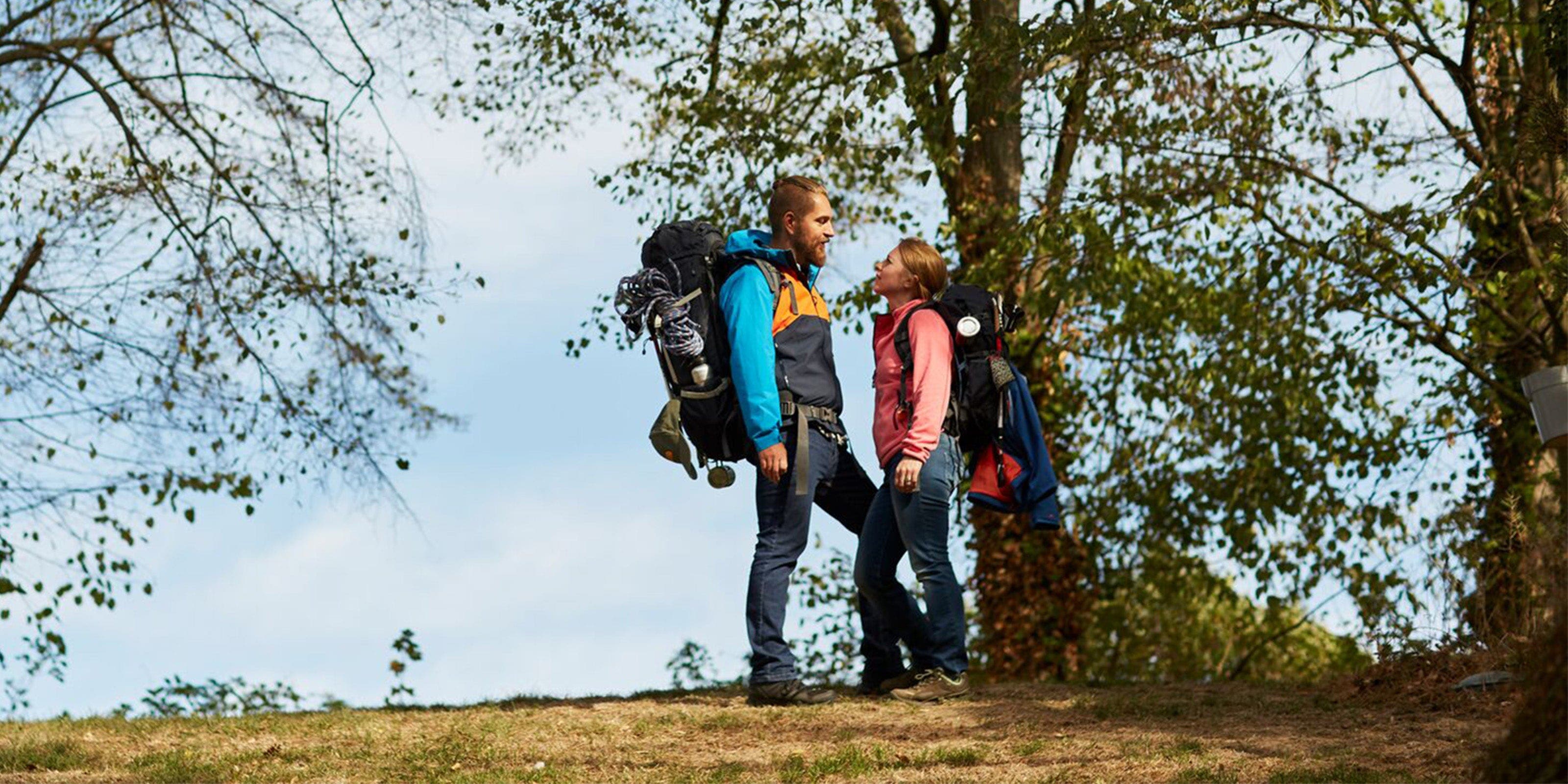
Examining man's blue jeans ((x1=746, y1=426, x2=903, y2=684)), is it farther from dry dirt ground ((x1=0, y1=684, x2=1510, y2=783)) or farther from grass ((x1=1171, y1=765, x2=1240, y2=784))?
grass ((x1=1171, y1=765, x2=1240, y2=784))

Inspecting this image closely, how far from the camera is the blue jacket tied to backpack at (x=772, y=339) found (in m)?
8.46

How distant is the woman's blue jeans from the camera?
28.4 feet

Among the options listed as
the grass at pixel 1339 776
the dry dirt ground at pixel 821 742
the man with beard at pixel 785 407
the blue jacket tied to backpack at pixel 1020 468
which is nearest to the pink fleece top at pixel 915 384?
the man with beard at pixel 785 407

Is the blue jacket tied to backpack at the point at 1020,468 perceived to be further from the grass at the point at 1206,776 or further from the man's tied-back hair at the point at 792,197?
the grass at the point at 1206,776

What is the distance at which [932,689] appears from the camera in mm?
9203

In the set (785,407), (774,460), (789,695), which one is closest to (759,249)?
(785,407)

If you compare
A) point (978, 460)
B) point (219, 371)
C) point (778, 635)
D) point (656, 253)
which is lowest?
point (778, 635)

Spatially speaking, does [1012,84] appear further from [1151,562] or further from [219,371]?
[219,371]

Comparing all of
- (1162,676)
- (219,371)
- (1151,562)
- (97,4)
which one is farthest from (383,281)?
(1162,676)

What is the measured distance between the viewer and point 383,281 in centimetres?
1479

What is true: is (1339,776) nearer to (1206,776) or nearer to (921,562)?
(1206,776)

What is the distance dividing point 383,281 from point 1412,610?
8.92 metres

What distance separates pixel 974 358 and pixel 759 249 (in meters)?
1.29

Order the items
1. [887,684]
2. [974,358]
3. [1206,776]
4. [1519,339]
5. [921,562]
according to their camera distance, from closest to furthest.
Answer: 1. [1206,776]
2. [921,562]
3. [974,358]
4. [887,684]
5. [1519,339]
